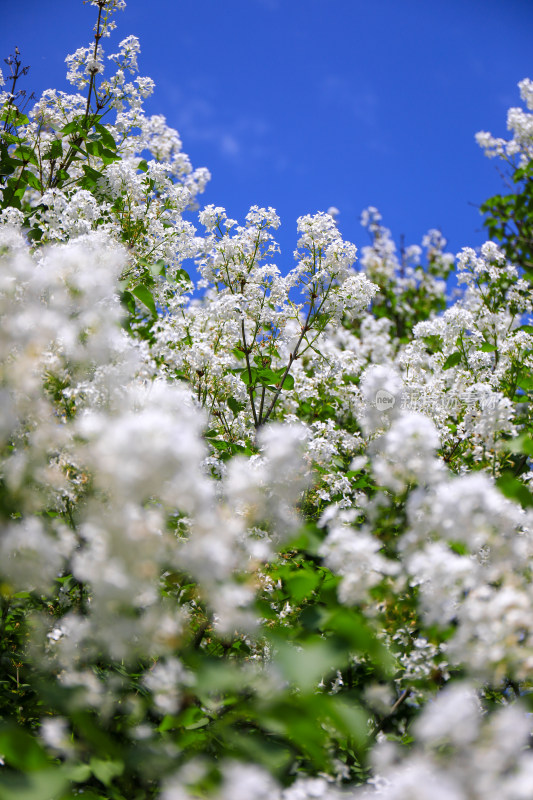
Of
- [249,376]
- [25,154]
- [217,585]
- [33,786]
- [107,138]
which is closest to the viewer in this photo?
[33,786]

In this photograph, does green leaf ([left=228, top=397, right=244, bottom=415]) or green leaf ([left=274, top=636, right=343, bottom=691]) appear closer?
green leaf ([left=274, top=636, right=343, bottom=691])

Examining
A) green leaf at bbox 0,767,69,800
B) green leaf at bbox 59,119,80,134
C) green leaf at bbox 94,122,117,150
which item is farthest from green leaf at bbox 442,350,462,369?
green leaf at bbox 0,767,69,800

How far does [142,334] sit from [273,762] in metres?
4.01

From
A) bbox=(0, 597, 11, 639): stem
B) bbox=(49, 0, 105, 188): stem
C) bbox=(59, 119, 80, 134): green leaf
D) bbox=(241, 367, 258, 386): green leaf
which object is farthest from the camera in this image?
bbox=(49, 0, 105, 188): stem

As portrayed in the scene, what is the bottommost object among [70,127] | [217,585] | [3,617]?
[217,585]

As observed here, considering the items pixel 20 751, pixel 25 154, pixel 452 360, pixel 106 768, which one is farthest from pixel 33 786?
Answer: pixel 25 154

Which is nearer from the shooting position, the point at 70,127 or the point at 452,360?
the point at 70,127

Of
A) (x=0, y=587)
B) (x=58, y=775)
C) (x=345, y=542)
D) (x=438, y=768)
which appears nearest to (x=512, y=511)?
(x=345, y=542)

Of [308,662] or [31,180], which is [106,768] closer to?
[308,662]

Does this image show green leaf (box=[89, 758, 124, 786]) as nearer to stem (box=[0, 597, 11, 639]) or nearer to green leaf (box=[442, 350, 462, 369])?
stem (box=[0, 597, 11, 639])

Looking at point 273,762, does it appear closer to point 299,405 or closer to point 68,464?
point 68,464

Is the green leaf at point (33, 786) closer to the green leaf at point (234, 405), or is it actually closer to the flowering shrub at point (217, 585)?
the flowering shrub at point (217, 585)

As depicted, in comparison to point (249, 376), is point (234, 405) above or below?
below

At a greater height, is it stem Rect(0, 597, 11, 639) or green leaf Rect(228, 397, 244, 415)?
green leaf Rect(228, 397, 244, 415)
